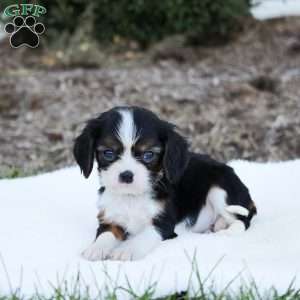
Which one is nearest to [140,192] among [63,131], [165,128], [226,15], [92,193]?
[165,128]

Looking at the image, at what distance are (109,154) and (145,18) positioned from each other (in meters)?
7.24

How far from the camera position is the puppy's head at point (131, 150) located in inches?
177

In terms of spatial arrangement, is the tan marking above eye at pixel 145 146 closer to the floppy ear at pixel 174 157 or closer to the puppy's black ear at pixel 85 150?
the floppy ear at pixel 174 157

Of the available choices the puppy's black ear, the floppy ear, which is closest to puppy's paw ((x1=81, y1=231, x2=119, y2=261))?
the puppy's black ear

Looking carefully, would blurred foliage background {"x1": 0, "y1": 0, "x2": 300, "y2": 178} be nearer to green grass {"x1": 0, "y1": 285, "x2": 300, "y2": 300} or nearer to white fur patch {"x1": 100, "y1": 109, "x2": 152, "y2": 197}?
white fur patch {"x1": 100, "y1": 109, "x2": 152, "y2": 197}

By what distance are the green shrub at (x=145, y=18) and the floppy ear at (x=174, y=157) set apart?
6509mm

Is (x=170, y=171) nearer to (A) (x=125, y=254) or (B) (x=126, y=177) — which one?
(B) (x=126, y=177)

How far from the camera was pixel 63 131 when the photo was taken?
29.6 feet

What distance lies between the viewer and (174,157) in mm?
4684

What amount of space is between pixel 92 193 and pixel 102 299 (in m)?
2.15

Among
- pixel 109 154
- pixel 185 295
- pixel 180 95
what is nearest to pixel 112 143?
pixel 109 154

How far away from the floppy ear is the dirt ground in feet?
9.68

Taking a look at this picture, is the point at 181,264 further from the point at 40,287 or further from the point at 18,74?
the point at 18,74

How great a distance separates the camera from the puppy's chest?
4820 mm
